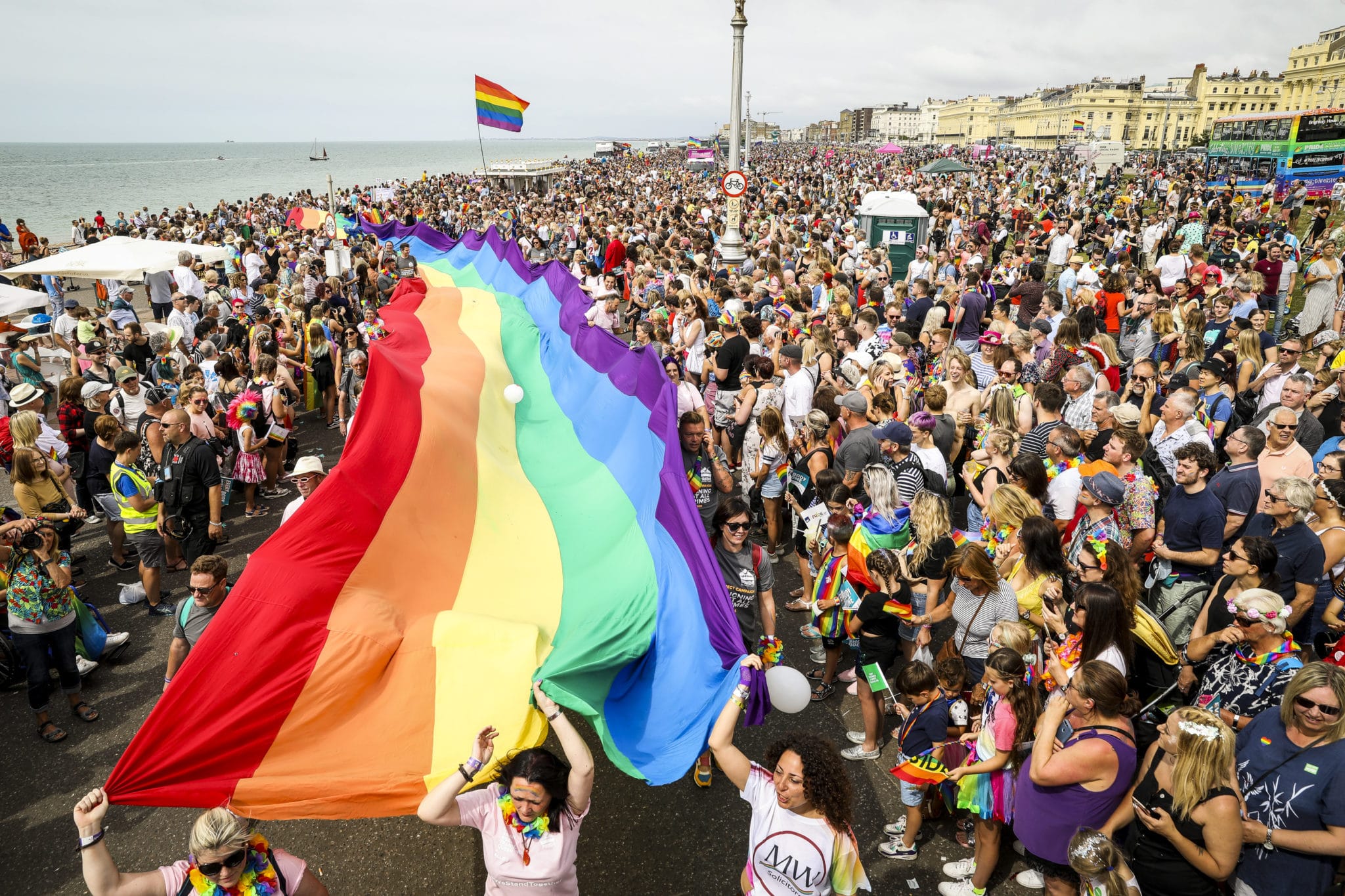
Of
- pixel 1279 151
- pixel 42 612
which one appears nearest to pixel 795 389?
pixel 42 612

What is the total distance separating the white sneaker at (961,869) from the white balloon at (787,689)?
1528mm

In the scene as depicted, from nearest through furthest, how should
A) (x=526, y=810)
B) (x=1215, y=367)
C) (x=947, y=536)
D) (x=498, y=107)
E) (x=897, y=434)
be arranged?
(x=526, y=810)
(x=947, y=536)
(x=897, y=434)
(x=1215, y=367)
(x=498, y=107)

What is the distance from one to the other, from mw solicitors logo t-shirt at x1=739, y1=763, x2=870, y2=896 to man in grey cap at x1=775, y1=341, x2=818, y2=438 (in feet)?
15.6

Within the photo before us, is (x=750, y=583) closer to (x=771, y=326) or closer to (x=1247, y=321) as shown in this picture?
(x=771, y=326)

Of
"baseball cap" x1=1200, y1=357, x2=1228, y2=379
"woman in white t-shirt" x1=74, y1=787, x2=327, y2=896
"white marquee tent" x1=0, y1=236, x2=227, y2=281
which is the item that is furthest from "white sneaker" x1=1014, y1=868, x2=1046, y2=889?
"white marquee tent" x1=0, y1=236, x2=227, y2=281

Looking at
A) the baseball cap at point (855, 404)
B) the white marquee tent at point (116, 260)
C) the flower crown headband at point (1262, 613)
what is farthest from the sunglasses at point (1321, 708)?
the white marquee tent at point (116, 260)

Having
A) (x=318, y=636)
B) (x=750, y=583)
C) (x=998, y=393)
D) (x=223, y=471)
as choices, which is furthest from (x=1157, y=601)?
(x=223, y=471)

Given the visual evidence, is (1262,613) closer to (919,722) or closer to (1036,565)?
(1036,565)

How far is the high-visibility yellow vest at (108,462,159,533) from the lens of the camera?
629 cm

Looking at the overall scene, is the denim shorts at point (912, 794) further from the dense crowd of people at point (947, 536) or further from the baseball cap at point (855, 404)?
the baseball cap at point (855, 404)

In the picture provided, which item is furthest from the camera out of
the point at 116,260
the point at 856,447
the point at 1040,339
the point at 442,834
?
the point at 116,260

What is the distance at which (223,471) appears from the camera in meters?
8.43

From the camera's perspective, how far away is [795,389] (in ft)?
23.9

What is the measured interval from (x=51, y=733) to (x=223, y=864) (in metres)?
3.48
